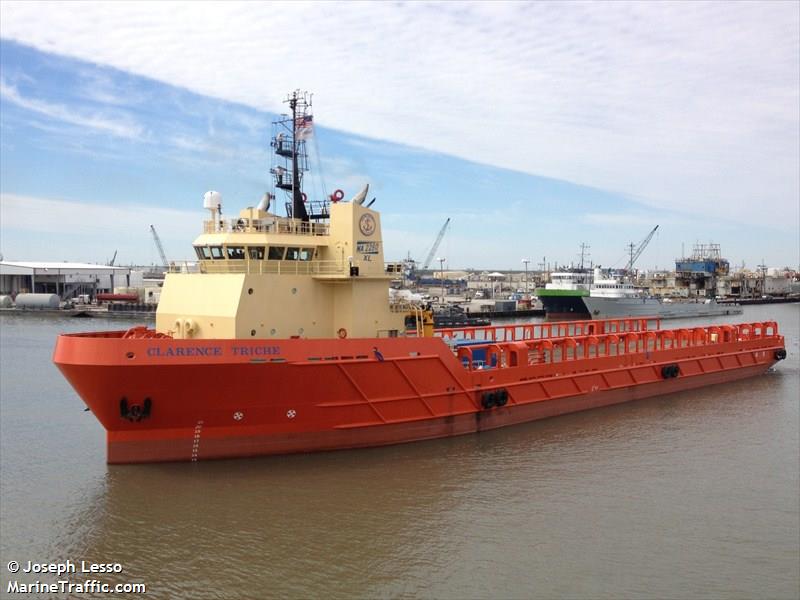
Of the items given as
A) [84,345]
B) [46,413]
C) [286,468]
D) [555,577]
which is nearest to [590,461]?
[555,577]

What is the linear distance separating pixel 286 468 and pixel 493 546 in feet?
15.1

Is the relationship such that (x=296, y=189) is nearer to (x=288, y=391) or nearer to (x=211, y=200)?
(x=211, y=200)

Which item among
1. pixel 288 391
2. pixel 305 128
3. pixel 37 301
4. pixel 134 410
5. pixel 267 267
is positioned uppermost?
pixel 305 128

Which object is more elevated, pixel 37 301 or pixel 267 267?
pixel 267 267

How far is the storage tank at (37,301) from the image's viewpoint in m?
59.0

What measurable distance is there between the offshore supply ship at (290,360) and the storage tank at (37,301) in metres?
51.7

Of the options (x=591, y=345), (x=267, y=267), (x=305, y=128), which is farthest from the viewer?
(x=591, y=345)

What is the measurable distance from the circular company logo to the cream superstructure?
23 mm

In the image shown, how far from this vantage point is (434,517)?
36.8 ft

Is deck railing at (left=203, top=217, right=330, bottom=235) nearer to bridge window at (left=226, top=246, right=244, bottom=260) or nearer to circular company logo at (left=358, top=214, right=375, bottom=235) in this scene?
bridge window at (left=226, top=246, right=244, bottom=260)

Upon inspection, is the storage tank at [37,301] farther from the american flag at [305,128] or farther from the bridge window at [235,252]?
the bridge window at [235,252]

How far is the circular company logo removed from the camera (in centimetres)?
1495

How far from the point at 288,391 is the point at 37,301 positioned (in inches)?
2187

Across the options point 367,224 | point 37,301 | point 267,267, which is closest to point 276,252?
point 267,267
